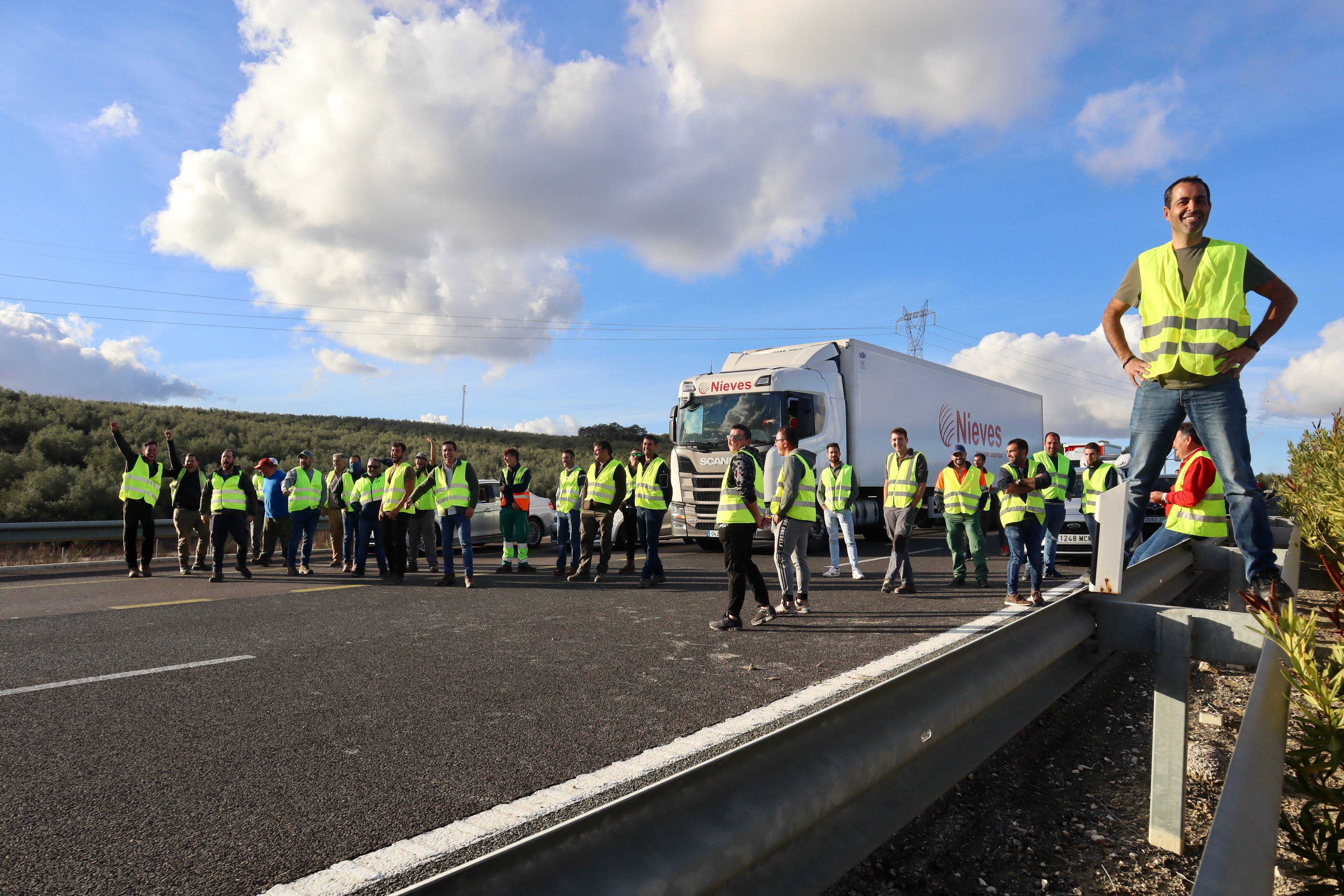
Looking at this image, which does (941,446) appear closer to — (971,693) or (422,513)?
(422,513)

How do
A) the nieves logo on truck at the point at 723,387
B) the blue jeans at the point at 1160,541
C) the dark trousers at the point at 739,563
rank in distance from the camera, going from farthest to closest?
the nieves logo on truck at the point at 723,387 → the dark trousers at the point at 739,563 → the blue jeans at the point at 1160,541

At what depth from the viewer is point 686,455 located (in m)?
15.2

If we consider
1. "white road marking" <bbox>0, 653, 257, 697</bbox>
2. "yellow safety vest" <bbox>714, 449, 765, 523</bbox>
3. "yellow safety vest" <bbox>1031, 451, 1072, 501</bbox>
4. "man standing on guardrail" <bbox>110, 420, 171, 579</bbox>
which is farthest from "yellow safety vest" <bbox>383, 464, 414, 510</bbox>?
"yellow safety vest" <bbox>1031, 451, 1072, 501</bbox>

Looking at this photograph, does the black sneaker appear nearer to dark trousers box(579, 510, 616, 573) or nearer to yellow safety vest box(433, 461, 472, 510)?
dark trousers box(579, 510, 616, 573)

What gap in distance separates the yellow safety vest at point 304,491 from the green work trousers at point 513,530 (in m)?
3.01

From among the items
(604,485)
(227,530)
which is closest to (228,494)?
(227,530)

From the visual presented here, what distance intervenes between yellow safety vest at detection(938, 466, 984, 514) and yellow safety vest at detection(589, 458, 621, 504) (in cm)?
430

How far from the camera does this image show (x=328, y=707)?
461 cm

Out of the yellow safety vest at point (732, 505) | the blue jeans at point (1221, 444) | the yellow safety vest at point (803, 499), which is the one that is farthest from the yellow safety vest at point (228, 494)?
the blue jeans at point (1221, 444)

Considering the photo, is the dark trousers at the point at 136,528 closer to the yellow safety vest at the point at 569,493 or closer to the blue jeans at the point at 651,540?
the yellow safety vest at the point at 569,493

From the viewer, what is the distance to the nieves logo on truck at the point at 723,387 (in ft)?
49.1

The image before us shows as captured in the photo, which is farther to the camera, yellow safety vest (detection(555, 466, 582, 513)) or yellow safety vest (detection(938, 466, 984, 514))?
yellow safety vest (detection(555, 466, 582, 513))

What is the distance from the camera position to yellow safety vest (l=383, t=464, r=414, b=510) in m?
10.8

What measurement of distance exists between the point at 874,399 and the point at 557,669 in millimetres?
12629
